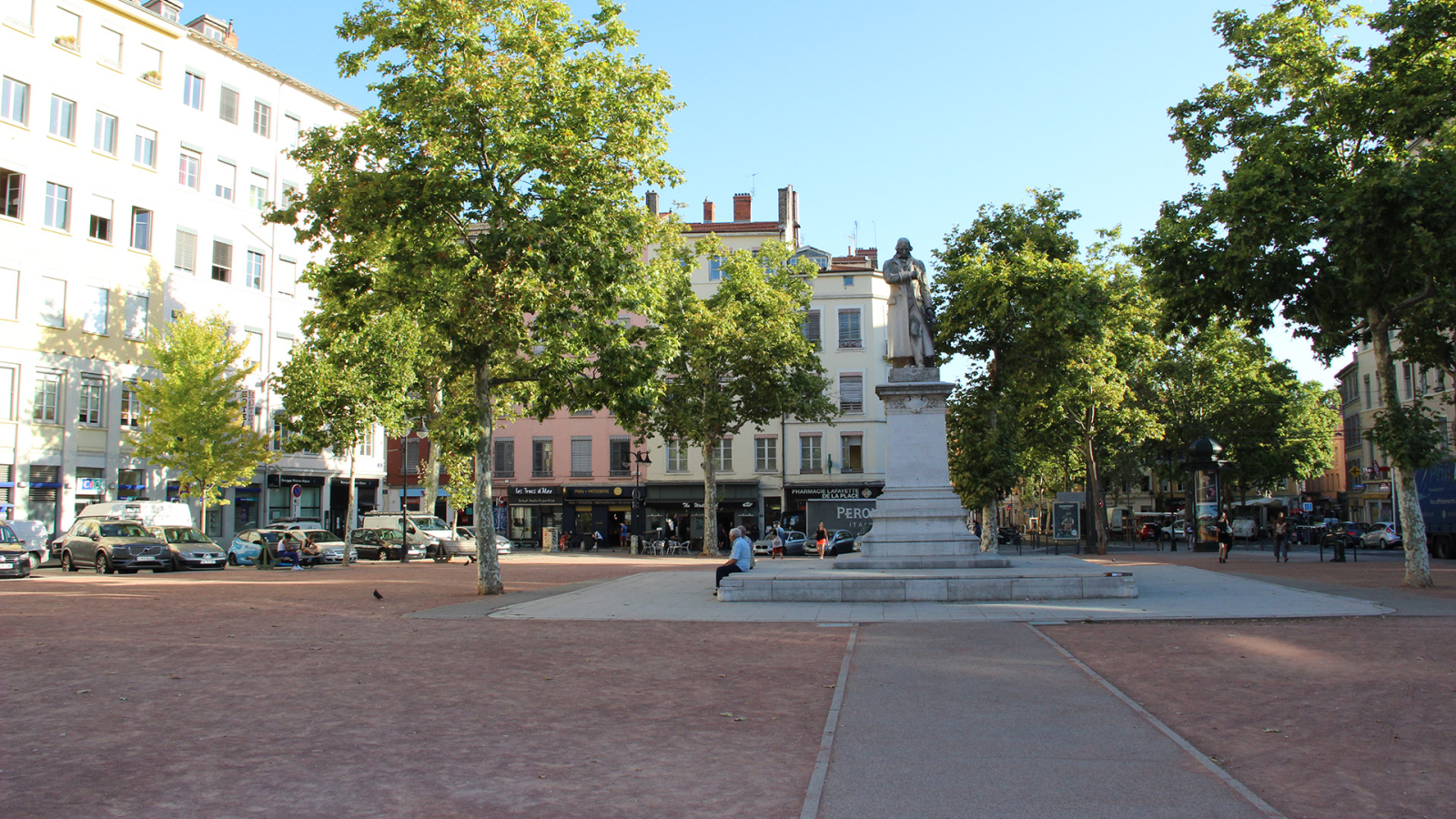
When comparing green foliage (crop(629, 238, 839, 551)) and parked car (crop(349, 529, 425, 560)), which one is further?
green foliage (crop(629, 238, 839, 551))

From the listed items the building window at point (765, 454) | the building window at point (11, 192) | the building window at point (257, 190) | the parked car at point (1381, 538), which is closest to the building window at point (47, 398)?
the building window at point (11, 192)

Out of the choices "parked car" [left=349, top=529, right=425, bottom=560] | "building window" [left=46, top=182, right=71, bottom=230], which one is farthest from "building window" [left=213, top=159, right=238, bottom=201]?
"parked car" [left=349, top=529, right=425, bottom=560]

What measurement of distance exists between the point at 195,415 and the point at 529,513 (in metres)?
23.2

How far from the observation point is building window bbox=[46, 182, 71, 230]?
37.5m

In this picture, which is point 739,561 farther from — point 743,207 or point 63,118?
point 743,207

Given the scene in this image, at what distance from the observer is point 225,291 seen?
148 feet

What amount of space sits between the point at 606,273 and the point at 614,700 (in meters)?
12.6

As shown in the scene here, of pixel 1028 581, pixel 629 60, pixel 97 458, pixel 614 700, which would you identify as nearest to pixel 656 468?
pixel 97 458

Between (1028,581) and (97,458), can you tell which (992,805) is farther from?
(97,458)

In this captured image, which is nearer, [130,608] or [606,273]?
[130,608]

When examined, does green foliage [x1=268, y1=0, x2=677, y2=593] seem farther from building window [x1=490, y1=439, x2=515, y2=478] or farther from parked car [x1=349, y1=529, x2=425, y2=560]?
building window [x1=490, y1=439, x2=515, y2=478]

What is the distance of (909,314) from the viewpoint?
20.3 metres

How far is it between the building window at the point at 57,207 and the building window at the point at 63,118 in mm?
1980

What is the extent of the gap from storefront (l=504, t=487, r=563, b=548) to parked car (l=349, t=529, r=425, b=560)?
17.0 metres
